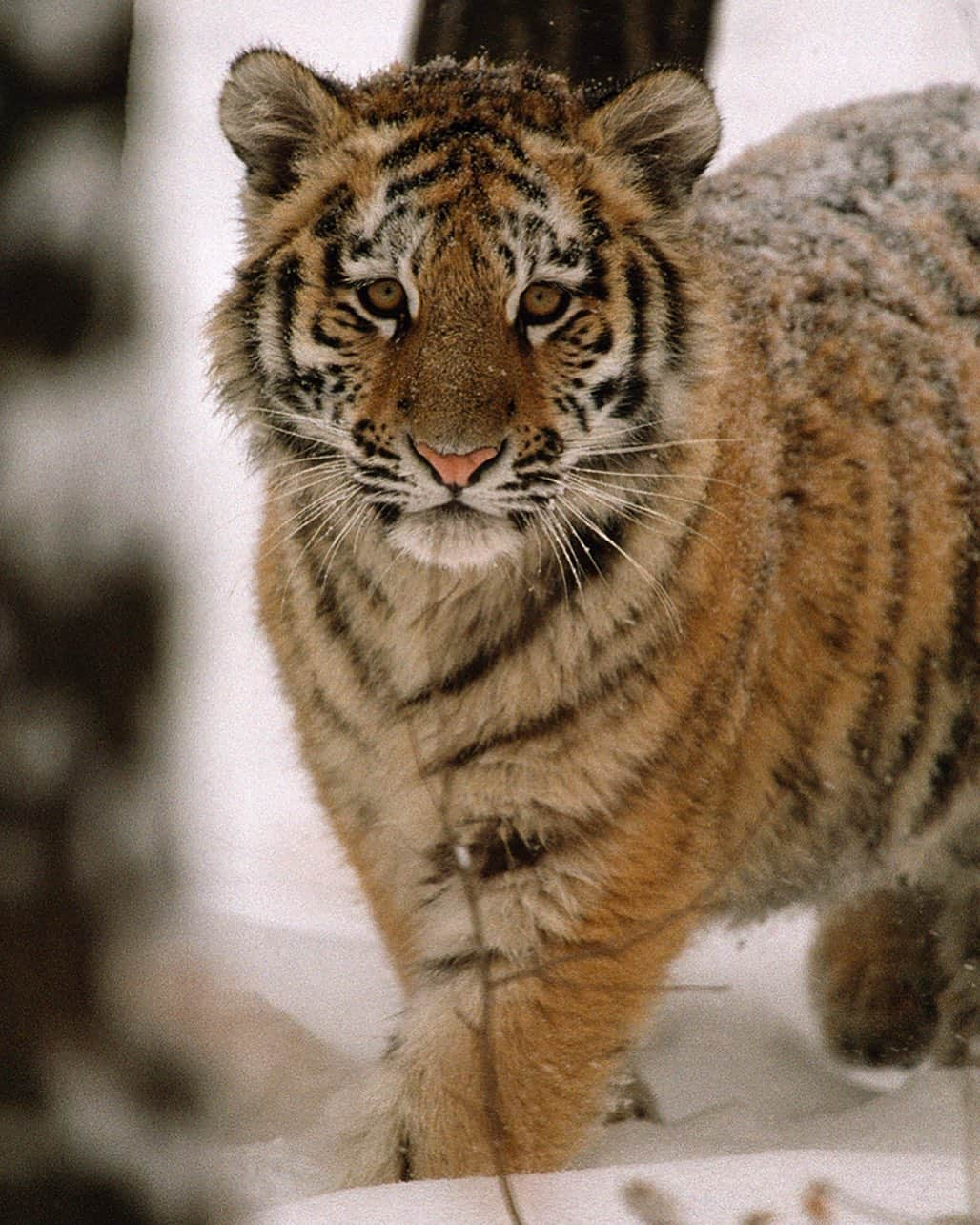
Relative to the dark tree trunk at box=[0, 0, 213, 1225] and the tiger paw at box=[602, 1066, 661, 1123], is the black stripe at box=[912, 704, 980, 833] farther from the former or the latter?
the dark tree trunk at box=[0, 0, 213, 1225]

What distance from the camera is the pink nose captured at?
2.67 m

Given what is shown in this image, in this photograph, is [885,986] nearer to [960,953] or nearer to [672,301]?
[960,953]

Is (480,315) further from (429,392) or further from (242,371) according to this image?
(242,371)

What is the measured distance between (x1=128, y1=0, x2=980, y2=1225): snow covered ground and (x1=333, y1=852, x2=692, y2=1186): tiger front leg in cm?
14

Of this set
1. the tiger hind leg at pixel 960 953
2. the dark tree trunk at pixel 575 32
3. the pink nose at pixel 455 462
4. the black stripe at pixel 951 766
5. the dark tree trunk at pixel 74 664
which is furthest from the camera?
the dark tree trunk at pixel 575 32

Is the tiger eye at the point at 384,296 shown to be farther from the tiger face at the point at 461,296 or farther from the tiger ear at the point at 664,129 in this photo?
the tiger ear at the point at 664,129

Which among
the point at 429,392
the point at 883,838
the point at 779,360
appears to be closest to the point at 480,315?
the point at 429,392

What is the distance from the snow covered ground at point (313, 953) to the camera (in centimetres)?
245

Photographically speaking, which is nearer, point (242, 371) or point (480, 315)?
point (480, 315)

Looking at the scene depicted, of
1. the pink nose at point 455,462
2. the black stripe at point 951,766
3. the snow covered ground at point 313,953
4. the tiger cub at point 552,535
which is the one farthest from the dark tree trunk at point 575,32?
the pink nose at point 455,462

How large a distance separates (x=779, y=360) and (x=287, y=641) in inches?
43.3

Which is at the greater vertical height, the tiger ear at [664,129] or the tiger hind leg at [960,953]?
the tiger ear at [664,129]

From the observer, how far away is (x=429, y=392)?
105 inches

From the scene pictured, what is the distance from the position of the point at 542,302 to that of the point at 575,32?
1.91 m
